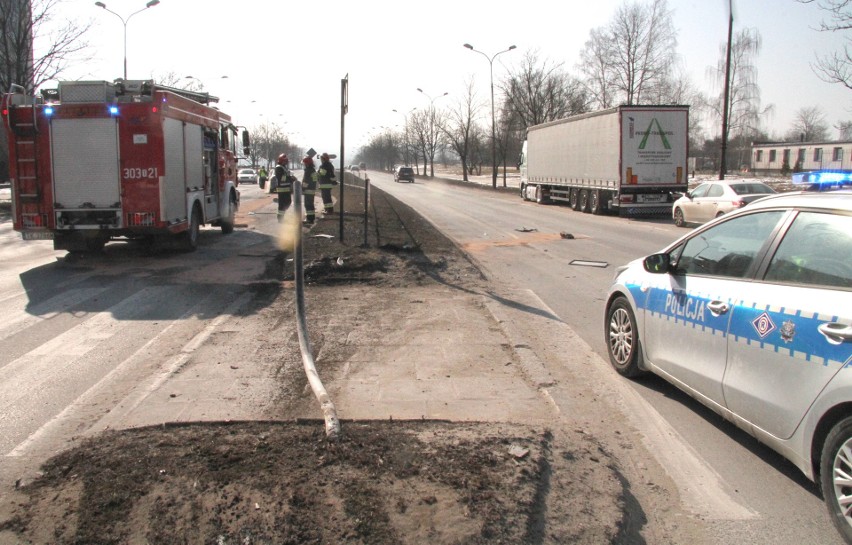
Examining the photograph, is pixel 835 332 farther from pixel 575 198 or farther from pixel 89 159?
pixel 575 198

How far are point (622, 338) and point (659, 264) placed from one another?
1.01 metres

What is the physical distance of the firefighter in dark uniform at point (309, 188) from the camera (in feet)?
66.3

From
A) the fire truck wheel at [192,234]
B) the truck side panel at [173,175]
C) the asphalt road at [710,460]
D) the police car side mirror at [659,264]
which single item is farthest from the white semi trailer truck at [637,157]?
the police car side mirror at [659,264]

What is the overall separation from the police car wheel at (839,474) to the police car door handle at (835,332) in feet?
1.22

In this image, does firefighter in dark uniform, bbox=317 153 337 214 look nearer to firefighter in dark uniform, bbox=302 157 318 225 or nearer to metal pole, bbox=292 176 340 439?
firefighter in dark uniform, bbox=302 157 318 225

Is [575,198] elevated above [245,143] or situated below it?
below

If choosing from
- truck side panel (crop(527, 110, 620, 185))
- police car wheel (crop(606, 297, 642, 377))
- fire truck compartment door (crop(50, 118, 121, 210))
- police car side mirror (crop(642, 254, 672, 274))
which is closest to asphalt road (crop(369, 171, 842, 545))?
police car wheel (crop(606, 297, 642, 377))

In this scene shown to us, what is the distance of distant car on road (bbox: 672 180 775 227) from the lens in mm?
19125

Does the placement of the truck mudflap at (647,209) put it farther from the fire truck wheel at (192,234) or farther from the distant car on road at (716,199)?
the fire truck wheel at (192,234)

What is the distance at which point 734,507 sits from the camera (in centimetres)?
377

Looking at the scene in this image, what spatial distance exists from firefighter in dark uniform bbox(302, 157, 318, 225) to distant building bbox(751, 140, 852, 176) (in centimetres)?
5392

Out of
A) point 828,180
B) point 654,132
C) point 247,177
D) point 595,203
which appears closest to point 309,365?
point 828,180

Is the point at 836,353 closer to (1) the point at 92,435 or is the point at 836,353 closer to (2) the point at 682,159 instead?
(1) the point at 92,435

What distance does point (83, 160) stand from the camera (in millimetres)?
12117
